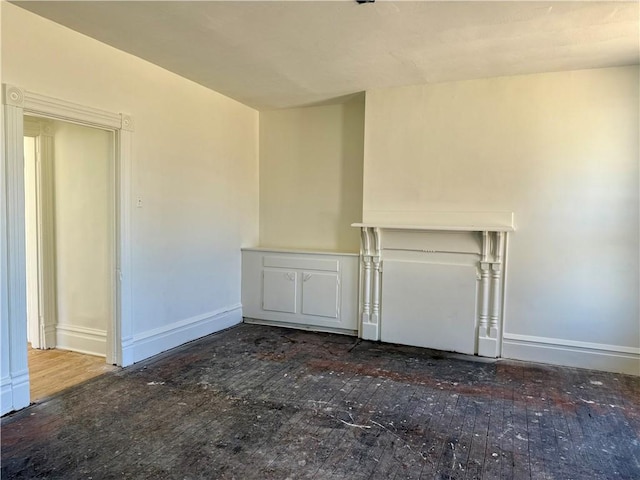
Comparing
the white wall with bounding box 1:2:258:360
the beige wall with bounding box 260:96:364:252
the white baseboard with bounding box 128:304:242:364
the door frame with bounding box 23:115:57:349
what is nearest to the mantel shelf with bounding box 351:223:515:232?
the beige wall with bounding box 260:96:364:252

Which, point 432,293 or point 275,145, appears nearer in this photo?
point 432,293

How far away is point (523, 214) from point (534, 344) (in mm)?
1181

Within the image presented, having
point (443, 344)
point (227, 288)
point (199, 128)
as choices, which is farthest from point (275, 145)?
point (443, 344)

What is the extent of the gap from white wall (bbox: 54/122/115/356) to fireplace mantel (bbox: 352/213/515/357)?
248 centimetres

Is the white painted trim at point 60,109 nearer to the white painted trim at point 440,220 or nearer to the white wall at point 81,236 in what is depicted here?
the white wall at point 81,236

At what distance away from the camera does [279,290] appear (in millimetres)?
4957

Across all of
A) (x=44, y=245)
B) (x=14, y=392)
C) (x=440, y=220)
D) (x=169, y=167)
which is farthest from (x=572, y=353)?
(x=44, y=245)

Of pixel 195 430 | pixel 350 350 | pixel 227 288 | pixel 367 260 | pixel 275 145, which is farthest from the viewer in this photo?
pixel 275 145

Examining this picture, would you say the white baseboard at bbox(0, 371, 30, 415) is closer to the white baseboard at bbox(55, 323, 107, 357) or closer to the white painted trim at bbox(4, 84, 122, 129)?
the white baseboard at bbox(55, 323, 107, 357)

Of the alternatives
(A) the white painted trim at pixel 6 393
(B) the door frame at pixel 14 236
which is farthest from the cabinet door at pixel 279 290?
(A) the white painted trim at pixel 6 393

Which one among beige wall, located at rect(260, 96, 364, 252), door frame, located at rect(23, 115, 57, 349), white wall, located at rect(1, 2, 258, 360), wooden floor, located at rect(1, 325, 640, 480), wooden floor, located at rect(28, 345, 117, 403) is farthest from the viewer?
beige wall, located at rect(260, 96, 364, 252)

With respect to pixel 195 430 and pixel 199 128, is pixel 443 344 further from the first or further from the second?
pixel 199 128

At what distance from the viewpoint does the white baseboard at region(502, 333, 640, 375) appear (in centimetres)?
359

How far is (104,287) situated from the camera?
12.6 ft
